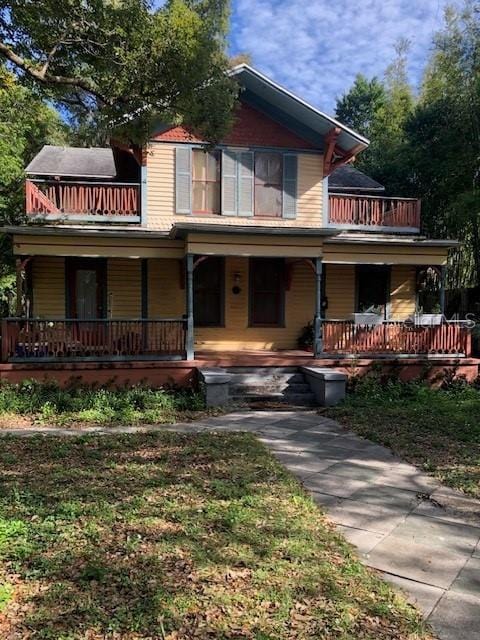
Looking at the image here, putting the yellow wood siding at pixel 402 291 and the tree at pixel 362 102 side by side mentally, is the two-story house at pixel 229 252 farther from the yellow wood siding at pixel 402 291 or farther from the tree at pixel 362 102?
the tree at pixel 362 102

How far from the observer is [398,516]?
4609 mm

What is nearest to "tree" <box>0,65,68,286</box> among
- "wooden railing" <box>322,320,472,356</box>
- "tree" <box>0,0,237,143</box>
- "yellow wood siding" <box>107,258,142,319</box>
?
"yellow wood siding" <box>107,258,142,319</box>

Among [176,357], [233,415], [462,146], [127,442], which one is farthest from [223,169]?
[462,146]

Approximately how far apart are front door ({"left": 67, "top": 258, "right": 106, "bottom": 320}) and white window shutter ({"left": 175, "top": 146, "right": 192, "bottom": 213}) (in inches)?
94.9

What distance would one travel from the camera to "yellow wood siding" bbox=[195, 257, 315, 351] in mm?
13461

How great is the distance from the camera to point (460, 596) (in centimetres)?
329

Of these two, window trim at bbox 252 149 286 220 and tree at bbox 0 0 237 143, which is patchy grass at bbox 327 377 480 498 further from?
tree at bbox 0 0 237 143

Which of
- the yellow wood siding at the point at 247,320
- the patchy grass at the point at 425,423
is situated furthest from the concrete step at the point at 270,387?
the yellow wood siding at the point at 247,320

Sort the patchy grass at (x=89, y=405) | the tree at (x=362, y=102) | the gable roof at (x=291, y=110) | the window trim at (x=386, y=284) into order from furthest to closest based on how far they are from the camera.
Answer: the tree at (x=362, y=102) < the window trim at (x=386, y=284) < the gable roof at (x=291, y=110) < the patchy grass at (x=89, y=405)

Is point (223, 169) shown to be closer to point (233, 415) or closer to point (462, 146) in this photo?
point (233, 415)

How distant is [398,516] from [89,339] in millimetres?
7611

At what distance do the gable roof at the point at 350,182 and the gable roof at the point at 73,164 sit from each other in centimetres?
637

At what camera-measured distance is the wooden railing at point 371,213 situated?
1375cm

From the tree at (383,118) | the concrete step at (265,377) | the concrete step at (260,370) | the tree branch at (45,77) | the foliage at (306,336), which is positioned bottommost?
the concrete step at (265,377)
